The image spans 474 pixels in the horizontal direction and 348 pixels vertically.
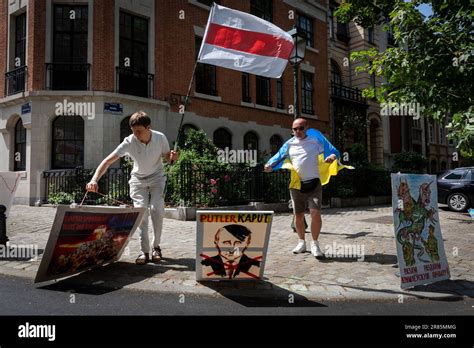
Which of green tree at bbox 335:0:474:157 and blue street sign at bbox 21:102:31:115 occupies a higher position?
blue street sign at bbox 21:102:31:115

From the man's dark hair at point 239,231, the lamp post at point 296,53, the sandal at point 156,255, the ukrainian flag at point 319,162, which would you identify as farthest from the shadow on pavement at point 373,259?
the lamp post at point 296,53

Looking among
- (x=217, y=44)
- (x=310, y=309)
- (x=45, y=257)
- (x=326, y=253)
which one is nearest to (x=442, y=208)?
(x=326, y=253)

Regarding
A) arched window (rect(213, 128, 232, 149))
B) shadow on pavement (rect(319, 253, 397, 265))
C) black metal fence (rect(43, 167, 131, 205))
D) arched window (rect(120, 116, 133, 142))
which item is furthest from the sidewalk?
arched window (rect(213, 128, 232, 149))

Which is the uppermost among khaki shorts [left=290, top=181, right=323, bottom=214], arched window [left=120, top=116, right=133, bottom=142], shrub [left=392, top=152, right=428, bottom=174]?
arched window [left=120, top=116, right=133, bottom=142]

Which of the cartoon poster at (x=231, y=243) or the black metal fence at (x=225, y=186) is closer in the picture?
the cartoon poster at (x=231, y=243)

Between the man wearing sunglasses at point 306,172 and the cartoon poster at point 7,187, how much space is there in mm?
4015

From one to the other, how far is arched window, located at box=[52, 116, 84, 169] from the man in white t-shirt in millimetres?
9933

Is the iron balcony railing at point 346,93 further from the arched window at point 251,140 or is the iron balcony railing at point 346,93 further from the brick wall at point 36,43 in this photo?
the brick wall at point 36,43

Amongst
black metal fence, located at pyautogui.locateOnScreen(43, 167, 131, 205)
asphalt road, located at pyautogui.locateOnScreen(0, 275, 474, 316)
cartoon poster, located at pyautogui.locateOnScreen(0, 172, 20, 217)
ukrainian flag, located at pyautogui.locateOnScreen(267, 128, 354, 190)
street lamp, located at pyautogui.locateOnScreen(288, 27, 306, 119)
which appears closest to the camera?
asphalt road, located at pyautogui.locateOnScreen(0, 275, 474, 316)

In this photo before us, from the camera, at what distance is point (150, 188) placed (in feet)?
16.2

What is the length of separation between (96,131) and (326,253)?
10457mm

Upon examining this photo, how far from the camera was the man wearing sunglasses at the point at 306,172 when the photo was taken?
5.35 meters

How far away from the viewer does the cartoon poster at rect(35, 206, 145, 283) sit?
3.73m

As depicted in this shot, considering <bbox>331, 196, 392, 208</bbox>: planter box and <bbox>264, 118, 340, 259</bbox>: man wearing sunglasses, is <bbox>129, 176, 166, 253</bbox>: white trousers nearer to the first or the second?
<bbox>264, 118, 340, 259</bbox>: man wearing sunglasses
